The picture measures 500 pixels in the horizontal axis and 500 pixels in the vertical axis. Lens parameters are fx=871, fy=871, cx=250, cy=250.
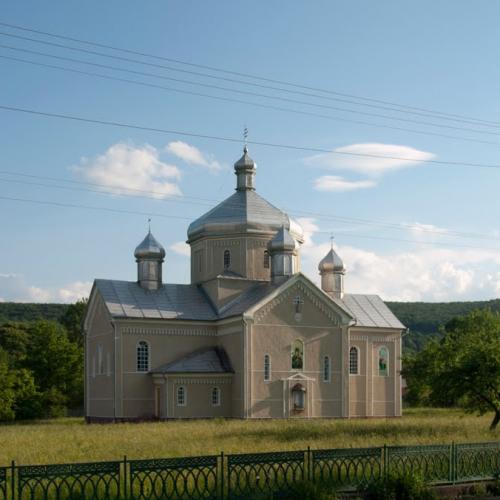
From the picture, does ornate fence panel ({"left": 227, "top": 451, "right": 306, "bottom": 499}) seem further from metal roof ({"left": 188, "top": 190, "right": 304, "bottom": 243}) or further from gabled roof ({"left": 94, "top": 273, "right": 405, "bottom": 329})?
metal roof ({"left": 188, "top": 190, "right": 304, "bottom": 243})

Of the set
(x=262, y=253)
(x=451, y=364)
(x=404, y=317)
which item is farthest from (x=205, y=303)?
(x=404, y=317)

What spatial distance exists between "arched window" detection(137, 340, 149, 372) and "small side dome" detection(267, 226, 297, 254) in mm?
7720

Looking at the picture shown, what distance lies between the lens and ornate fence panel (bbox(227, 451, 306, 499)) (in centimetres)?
1462

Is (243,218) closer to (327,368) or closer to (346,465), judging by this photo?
(327,368)

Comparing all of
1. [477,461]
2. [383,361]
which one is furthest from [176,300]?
[477,461]

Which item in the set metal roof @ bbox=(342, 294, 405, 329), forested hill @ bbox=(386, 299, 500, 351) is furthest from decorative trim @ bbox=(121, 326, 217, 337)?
forested hill @ bbox=(386, 299, 500, 351)

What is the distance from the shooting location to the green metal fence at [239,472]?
1355cm

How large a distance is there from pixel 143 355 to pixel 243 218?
8.71m

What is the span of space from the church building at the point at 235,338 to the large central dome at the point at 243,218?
0.20 feet

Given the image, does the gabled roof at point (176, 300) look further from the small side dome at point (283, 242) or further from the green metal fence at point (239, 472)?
the green metal fence at point (239, 472)

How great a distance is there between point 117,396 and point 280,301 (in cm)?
875

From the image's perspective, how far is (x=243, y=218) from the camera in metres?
44.2

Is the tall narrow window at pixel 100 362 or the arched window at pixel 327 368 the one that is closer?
the arched window at pixel 327 368

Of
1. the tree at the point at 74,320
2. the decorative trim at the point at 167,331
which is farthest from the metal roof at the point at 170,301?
the tree at the point at 74,320
